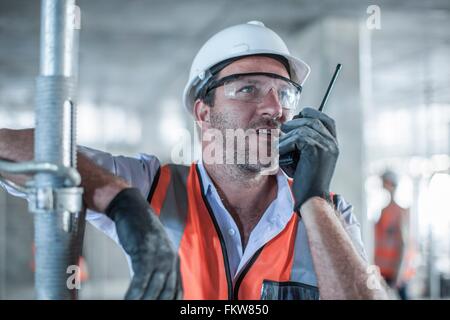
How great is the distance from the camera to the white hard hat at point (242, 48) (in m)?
1.31

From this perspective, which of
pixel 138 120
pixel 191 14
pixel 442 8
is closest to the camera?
pixel 442 8

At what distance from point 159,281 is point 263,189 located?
65cm

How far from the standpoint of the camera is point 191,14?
3793mm

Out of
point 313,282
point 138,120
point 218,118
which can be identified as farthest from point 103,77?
point 313,282

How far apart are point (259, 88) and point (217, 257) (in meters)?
0.44

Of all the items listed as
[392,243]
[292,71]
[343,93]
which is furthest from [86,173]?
[392,243]

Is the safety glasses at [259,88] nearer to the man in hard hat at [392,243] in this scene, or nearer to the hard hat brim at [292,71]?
the hard hat brim at [292,71]

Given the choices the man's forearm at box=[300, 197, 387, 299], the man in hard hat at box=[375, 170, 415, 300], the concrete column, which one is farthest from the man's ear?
the man in hard hat at box=[375, 170, 415, 300]

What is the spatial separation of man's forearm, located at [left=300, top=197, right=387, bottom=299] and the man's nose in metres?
0.25

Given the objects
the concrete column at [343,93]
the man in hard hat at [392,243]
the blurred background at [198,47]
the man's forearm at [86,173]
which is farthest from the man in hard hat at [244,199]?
the man in hard hat at [392,243]

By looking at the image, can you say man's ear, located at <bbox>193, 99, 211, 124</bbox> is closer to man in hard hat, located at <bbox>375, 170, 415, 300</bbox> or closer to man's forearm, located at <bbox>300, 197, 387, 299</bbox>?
man's forearm, located at <bbox>300, 197, 387, 299</bbox>

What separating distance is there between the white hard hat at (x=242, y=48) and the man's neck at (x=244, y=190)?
0.27 metres
